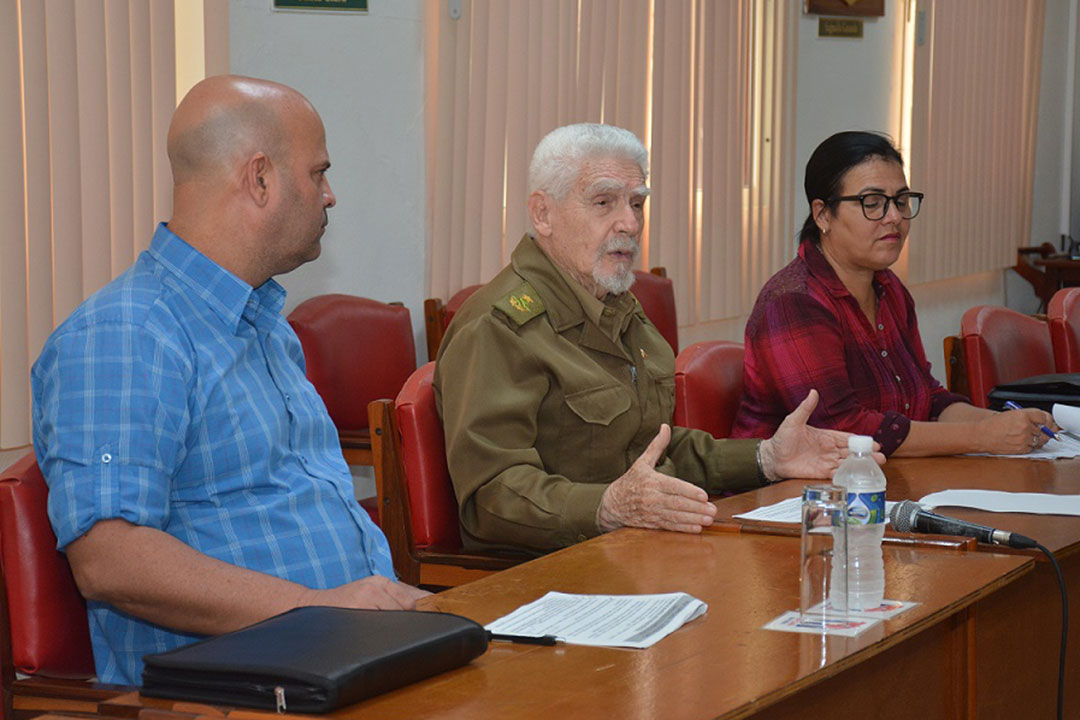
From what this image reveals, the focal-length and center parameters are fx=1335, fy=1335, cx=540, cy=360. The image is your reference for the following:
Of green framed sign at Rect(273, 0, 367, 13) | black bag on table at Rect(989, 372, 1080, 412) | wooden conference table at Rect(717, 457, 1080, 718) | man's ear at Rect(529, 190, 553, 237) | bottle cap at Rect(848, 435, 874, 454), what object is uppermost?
green framed sign at Rect(273, 0, 367, 13)

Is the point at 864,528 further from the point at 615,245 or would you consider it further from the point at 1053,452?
the point at 1053,452

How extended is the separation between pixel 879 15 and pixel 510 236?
3.27 meters

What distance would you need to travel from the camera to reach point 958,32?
25.8ft

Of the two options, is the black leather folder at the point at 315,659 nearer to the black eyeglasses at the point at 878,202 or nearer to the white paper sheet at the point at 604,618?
the white paper sheet at the point at 604,618

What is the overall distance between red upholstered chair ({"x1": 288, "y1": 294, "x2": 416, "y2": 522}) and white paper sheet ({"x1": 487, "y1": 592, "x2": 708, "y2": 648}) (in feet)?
6.82

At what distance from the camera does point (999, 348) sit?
12.3ft

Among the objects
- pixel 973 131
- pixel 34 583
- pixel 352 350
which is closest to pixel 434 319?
pixel 352 350

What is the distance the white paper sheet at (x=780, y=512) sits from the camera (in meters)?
2.31

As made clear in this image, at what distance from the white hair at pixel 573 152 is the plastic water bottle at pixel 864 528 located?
1.07 metres

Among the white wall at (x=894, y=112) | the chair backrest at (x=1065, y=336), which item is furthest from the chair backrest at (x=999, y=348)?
the white wall at (x=894, y=112)

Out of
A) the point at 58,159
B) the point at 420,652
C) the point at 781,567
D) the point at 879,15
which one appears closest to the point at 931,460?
the point at 781,567

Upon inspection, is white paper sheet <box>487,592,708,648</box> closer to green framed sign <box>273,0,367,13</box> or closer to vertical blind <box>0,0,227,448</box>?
vertical blind <box>0,0,227,448</box>

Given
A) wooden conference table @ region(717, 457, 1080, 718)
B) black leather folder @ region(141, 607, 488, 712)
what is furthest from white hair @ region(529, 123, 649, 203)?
black leather folder @ region(141, 607, 488, 712)

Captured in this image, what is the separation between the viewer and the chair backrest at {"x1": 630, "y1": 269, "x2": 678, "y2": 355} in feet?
16.7
